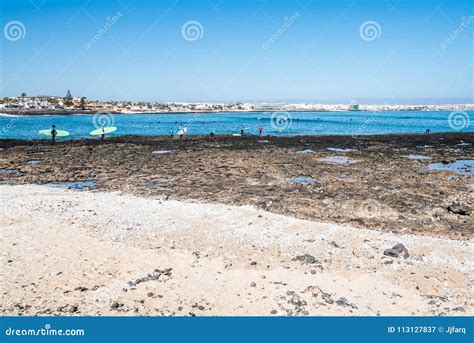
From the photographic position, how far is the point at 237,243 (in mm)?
11523

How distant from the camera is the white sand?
801 cm

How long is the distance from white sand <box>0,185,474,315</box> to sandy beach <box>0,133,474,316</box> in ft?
0.15

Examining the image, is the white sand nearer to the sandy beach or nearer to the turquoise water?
the sandy beach

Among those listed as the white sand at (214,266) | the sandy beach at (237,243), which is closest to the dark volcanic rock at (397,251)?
the sandy beach at (237,243)

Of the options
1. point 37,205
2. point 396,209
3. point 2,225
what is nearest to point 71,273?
point 2,225

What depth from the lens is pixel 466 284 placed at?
9.00 metres

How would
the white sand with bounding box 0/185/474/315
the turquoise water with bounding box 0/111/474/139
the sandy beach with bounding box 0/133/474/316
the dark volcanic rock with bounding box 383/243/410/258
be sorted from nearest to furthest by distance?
1. the white sand with bounding box 0/185/474/315
2. the sandy beach with bounding box 0/133/474/316
3. the dark volcanic rock with bounding box 383/243/410/258
4. the turquoise water with bounding box 0/111/474/139

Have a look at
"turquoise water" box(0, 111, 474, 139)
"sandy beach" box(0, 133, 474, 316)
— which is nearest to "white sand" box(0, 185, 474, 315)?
"sandy beach" box(0, 133, 474, 316)

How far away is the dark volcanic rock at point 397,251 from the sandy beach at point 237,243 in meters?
0.03

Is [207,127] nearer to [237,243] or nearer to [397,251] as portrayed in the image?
[237,243]

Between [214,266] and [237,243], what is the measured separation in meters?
1.70

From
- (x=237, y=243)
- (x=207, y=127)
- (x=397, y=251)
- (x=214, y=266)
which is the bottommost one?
(x=214, y=266)

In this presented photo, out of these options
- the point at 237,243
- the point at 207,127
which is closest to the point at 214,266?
the point at 237,243
